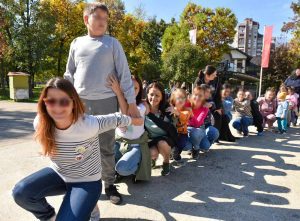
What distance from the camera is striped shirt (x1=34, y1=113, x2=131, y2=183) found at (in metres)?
2.36

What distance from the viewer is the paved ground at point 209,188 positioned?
2967 millimetres

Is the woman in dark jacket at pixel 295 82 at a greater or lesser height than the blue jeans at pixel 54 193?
greater

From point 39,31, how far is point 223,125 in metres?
16.5

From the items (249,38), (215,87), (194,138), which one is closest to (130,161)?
(194,138)

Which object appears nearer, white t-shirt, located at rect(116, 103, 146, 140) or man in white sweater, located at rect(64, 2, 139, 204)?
man in white sweater, located at rect(64, 2, 139, 204)

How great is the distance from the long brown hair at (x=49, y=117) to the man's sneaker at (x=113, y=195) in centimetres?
101

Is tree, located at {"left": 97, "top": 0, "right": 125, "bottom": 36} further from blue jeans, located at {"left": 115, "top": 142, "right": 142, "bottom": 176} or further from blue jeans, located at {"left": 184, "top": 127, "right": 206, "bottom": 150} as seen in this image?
blue jeans, located at {"left": 115, "top": 142, "right": 142, "bottom": 176}

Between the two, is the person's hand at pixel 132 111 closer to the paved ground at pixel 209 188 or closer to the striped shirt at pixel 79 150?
the striped shirt at pixel 79 150

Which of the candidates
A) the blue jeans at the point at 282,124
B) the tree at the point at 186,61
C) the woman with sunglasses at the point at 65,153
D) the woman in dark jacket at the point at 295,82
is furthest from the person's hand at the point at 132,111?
the tree at the point at 186,61

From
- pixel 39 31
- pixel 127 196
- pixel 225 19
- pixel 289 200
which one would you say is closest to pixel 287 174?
pixel 289 200

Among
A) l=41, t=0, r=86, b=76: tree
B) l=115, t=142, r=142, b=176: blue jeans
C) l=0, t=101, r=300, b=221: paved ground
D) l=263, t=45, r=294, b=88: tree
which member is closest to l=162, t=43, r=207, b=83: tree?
l=41, t=0, r=86, b=76: tree

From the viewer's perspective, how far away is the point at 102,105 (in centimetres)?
307

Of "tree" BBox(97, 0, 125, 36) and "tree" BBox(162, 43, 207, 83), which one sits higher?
"tree" BBox(97, 0, 125, 36)

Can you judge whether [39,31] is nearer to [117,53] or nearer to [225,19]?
[117,53]
